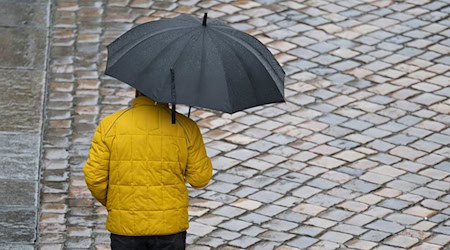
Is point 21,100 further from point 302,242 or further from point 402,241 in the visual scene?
point 402,241

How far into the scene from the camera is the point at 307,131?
859 cm

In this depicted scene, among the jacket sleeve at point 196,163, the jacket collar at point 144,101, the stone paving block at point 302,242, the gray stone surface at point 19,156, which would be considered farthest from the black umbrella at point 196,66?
the gray stone surface at point 19,156

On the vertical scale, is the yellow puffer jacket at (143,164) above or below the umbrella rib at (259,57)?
below

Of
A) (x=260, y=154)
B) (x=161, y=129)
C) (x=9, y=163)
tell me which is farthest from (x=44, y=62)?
(x=161, y=129)

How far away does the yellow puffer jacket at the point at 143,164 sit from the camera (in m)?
5.22

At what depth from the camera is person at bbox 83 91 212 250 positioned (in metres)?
5.22

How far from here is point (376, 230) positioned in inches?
288

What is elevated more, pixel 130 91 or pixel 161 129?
pixel 161 129

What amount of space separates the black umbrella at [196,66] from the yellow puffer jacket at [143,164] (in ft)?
0.62

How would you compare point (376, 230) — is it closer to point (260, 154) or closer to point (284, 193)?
point (284, 193)

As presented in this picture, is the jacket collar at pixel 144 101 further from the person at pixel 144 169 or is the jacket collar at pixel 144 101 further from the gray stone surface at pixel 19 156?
the gray stone surface at pixel 19 156

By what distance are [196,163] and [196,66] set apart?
504 mm

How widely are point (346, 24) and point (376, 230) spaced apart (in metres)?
3.48

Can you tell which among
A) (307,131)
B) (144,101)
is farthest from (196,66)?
(307,131)
